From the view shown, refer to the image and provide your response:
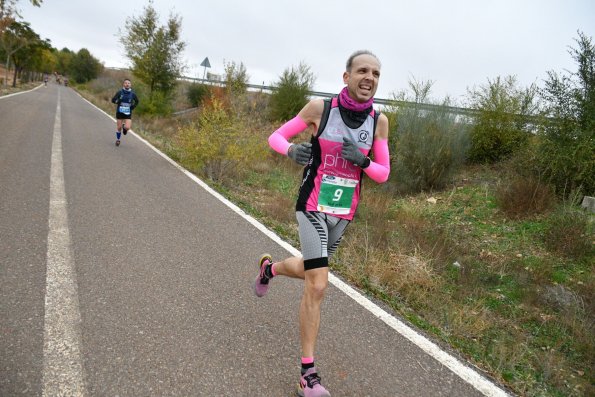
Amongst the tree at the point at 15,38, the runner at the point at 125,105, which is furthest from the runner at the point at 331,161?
the tree at the point at 15,38

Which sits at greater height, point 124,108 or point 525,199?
point 124,108

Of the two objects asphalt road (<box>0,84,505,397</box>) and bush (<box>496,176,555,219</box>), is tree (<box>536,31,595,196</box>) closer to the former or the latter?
bush (<box>496,176,555,219</box>)

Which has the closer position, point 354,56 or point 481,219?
point 354,56

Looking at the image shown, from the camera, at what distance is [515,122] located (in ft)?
36.0

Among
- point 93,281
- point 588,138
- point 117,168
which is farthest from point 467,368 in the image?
point 117,168

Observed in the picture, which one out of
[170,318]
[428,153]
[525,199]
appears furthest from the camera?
[428,153]

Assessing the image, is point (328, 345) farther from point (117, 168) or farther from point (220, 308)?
point (117, 168)

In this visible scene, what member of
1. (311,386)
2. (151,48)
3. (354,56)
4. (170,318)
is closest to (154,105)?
(151,48)

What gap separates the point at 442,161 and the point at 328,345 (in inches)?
308

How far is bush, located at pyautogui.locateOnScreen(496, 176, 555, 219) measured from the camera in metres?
7.21

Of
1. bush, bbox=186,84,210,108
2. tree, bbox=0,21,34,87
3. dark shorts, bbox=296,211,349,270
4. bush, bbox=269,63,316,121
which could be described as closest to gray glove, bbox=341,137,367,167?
dark shorts, bbox=296,211,349,270

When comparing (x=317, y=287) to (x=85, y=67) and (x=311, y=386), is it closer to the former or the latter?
(x=311, y=386)

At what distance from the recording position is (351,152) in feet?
8.04

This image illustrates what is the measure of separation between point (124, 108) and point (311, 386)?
11.2m
